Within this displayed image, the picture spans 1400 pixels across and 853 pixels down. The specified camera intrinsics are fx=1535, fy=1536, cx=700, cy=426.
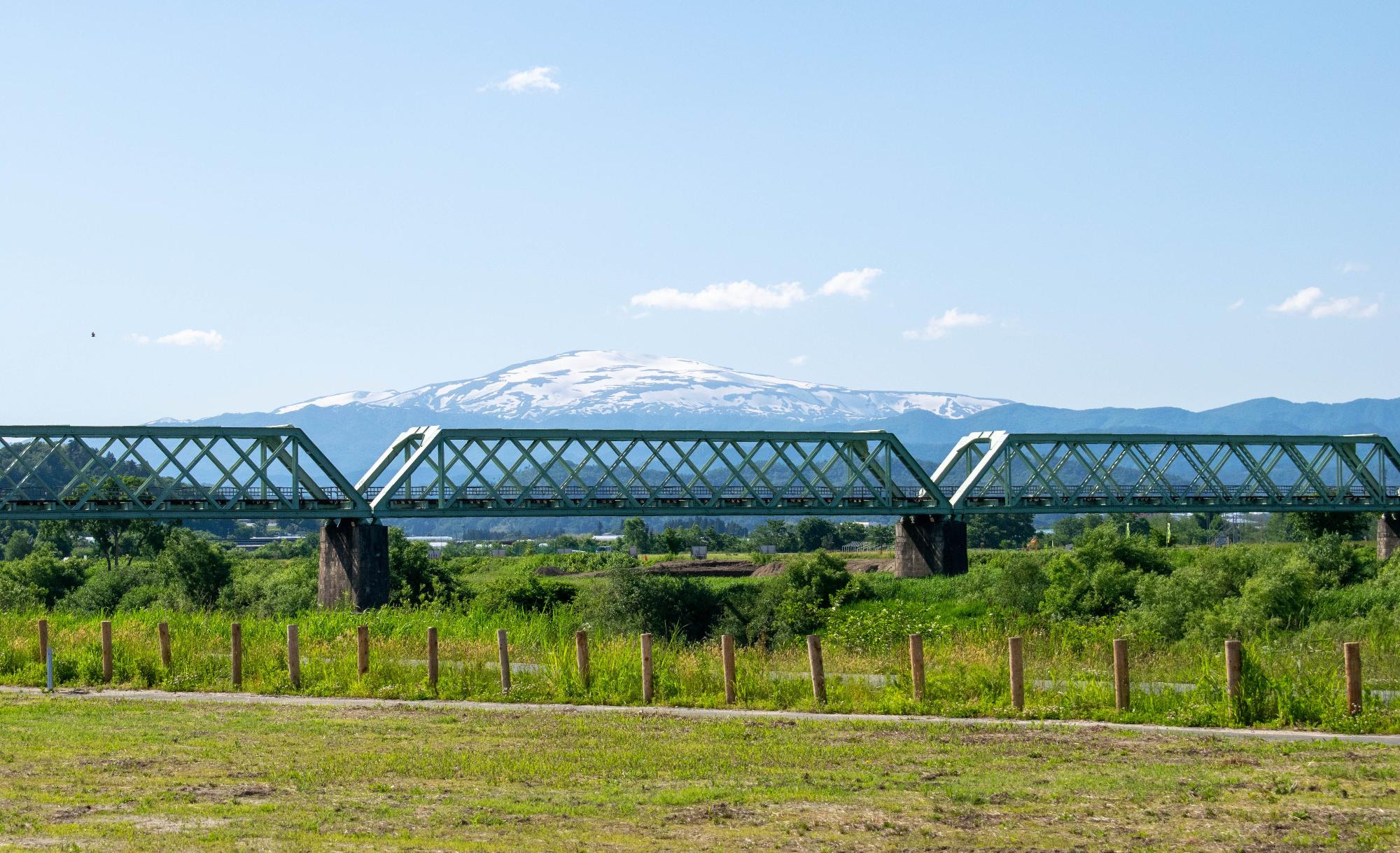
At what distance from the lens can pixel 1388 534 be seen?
375 feet

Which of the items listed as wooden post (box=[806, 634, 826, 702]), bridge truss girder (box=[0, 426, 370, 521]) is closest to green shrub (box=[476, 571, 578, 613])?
bridge truss girder (box=[0, 426, 370, 521])

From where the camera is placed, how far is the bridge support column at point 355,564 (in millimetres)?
81312

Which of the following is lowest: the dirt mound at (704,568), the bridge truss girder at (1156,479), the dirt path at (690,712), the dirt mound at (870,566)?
the dirt mound at (870,566)

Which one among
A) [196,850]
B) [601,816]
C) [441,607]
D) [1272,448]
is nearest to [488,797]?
[601,816]

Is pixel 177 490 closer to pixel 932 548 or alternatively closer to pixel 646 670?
pixel 932 548

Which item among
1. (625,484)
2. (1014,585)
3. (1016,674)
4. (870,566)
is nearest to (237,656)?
(1016,674)

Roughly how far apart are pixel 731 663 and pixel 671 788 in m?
9.82

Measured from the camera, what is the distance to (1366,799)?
61.2 feet

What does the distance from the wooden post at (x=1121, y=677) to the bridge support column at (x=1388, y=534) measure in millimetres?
96062

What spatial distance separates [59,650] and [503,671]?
12812 mm

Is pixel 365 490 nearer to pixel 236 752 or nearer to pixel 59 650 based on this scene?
pixel 59 650

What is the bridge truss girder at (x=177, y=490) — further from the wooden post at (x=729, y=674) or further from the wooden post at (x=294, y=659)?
the wooden post at (x=729, y=674)

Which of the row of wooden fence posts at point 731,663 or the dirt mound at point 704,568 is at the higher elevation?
the row of wooden fence posts at point 731,663

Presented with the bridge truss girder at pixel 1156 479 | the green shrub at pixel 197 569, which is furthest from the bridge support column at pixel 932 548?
the green shrub at pixel 197 569
